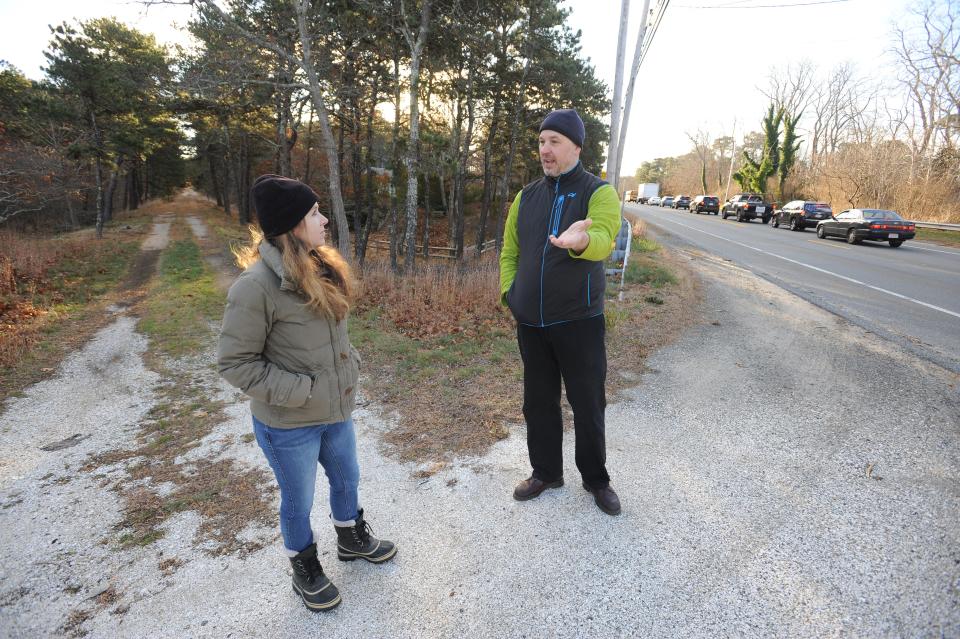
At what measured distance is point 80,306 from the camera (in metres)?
9.60

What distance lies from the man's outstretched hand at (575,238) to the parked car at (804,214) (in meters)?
26.9

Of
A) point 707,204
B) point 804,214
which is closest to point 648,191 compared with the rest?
point 707,204

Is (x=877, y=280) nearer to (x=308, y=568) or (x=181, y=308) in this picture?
(x=308, y=568)

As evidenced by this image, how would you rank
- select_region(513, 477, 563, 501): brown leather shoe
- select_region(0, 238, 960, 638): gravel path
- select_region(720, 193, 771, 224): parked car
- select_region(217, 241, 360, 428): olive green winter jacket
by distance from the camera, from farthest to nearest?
1. select_region(720, 193, 771, 224): parked car
2. select_region(513, 477, 563, 501): brown leather shoe
3. select_region(0, 238, 960, 638): gravel path
4. select_region(217, 241, 360, 428): olive green winter jacket

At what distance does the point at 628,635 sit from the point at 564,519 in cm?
78

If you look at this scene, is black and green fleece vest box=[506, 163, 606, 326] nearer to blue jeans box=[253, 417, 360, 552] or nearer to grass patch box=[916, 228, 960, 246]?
blue jeans box=[253, 417, 360, 552]

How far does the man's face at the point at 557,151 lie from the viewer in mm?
2438

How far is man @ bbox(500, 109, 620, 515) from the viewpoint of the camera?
244 centimetres

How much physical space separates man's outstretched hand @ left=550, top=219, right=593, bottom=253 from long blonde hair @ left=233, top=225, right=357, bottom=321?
103cm

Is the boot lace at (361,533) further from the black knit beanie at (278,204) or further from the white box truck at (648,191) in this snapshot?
the white box truck at (648,191)

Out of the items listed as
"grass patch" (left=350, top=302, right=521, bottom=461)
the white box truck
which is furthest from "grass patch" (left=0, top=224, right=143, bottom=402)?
the white box truck

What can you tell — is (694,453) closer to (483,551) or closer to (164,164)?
(483,551)

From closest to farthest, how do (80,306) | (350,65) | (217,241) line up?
(80,306) < (350,65) < (217,241)

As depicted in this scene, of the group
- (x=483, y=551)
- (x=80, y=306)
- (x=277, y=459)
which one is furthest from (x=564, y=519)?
(x=80, y=306)
